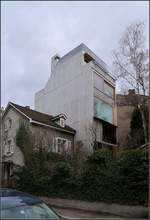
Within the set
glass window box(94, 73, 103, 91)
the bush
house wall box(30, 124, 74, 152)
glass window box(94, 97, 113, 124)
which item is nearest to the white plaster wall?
house wall box(30, 124, 74, 152)

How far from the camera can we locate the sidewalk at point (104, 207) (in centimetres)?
837

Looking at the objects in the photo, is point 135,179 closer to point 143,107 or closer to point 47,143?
point 47,143

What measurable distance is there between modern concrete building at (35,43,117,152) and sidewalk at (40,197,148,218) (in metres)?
7.50

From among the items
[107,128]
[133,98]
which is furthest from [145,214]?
[107,128]

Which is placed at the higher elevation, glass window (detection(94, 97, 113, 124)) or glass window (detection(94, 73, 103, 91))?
glass window (detection(94, 73, 103, 91))

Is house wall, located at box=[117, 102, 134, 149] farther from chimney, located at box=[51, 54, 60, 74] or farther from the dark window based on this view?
chimney, located at box=[51, 54, 60, 74]

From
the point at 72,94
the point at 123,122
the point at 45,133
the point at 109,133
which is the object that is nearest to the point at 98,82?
the point at 72,94

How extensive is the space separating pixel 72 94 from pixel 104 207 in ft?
47.4

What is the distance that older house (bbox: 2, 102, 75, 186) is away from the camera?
56.4 feet

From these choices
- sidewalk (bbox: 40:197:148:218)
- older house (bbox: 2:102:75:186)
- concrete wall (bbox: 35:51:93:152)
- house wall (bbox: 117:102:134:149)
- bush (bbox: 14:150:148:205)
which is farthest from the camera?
house wall (bbox: 117:102:134:149)

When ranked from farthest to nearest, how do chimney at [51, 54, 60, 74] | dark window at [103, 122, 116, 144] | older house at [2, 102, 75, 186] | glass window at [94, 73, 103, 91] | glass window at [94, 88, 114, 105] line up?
chimney at [51, 54, 60, 74] < dark window at [103, 122, 116, 144] < glass window at [94, 73, 103, 91] < glass window at [94, 88, 114, 105] < older house at [2, 102, 75, 186]

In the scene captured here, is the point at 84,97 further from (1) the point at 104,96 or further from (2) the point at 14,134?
(2) the point at 14,134

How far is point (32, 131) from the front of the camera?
1736cm

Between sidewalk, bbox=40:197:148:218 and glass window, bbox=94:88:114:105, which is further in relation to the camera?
glass window, bbox=94:88:114:105
